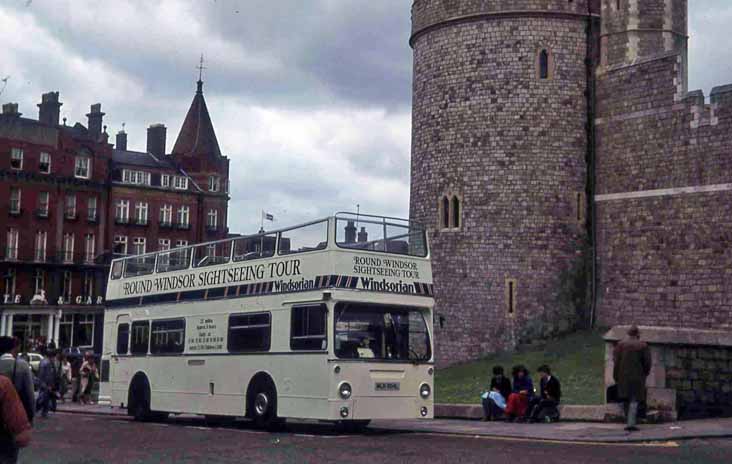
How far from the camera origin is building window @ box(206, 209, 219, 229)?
7600 centimetres

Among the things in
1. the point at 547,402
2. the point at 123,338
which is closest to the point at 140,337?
the point at 123,338

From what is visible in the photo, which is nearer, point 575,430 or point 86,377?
point 575,430

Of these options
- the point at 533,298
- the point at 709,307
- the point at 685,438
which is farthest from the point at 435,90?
the point at 685,438

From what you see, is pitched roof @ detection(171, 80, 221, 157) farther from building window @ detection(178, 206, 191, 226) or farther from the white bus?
the white bus

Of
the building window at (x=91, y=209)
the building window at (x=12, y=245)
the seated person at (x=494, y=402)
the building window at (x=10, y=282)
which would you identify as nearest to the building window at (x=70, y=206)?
the building window at (x=91, y=209)

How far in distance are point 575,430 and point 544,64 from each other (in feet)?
57.6

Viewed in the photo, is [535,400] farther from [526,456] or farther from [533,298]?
[533,298]

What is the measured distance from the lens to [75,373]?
3844 cm

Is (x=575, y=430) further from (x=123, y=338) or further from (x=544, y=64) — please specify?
(x=544, y=64)

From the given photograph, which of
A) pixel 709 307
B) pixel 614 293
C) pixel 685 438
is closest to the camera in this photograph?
pixel 685 438

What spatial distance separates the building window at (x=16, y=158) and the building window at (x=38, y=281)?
258 inches

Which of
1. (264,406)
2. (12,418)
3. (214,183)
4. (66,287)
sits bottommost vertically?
(264,406)

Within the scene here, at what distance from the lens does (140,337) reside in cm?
2320

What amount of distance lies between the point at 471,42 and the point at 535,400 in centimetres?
1570
